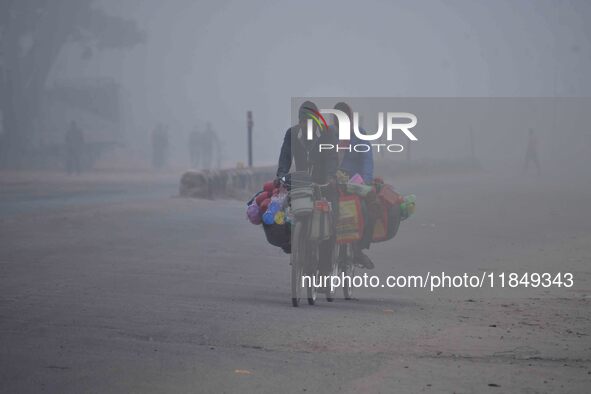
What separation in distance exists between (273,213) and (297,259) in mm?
508

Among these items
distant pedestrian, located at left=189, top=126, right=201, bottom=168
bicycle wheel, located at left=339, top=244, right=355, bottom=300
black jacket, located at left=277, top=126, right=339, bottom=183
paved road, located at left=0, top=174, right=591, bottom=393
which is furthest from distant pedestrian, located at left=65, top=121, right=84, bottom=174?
black jacket, located at left=277, top=126, right=339, bottom=183

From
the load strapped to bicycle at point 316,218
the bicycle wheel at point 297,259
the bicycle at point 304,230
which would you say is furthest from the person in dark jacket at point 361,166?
the bicycle wheel at point 297,259

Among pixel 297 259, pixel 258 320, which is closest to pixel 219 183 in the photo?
pixel 297 259

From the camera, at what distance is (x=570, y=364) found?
669 cm

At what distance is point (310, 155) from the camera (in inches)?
377

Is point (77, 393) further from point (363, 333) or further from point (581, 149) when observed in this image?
point (581, 149)

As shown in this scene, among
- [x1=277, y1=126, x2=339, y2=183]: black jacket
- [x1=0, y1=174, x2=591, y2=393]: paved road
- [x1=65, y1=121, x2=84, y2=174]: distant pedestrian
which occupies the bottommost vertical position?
[x1=0, y1=174, x2=591, y2=393]: paved road

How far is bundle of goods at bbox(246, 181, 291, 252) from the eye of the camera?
30.6ft

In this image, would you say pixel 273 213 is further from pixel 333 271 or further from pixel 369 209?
pixel 369 209

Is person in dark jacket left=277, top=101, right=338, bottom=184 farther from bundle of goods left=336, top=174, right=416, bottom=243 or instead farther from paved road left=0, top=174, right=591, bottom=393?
paved road left=0, top=174, right=591, bottom=393

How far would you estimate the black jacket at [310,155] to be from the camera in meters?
9.54

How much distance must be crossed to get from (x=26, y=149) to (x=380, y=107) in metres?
45.5

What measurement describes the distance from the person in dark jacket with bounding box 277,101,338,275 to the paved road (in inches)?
48.6

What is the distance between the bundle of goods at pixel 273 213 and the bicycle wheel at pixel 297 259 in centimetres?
18
